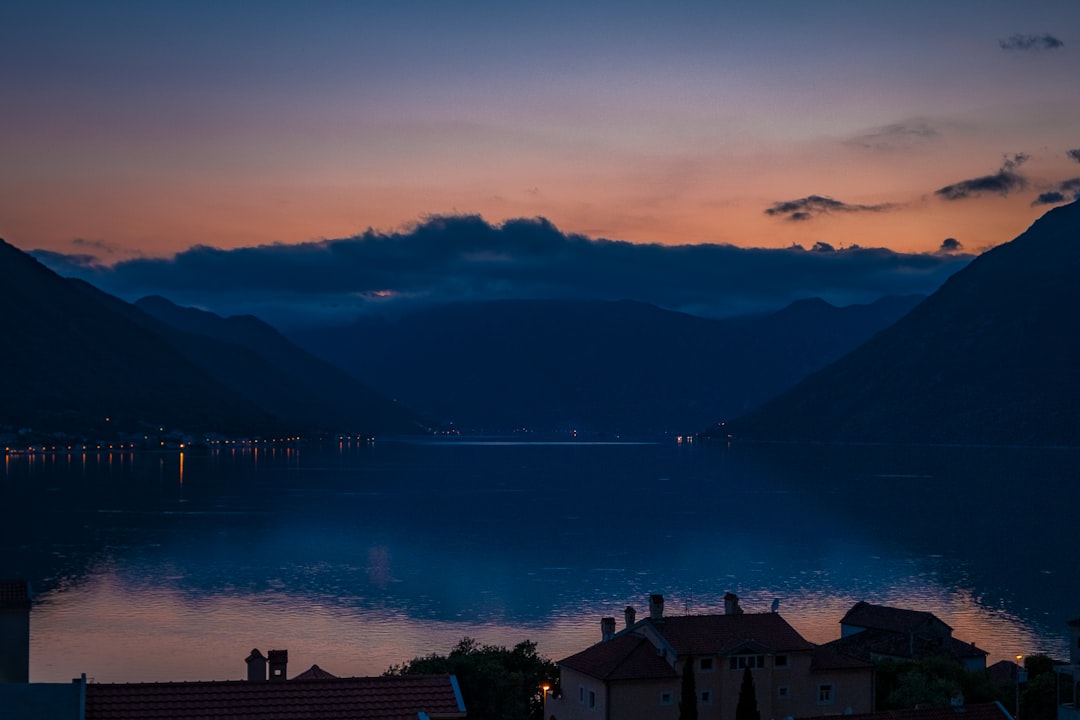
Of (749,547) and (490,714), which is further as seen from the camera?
(749,547)

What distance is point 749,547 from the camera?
508ft

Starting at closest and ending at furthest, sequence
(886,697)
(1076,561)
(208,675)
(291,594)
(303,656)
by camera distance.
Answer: (886,697) → (208,675) → (303,656) → (291,594) → (1076,561)

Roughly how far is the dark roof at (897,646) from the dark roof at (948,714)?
3280 centimetres

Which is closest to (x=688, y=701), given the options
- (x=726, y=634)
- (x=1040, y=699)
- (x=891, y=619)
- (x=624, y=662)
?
(x=624, y=662)

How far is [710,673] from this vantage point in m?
49.5

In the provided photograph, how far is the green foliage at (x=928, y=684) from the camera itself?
5225 centimetres

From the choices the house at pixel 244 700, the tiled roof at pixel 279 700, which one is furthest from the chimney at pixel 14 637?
the house at pixel 244 700

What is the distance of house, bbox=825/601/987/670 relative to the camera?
2697 inches

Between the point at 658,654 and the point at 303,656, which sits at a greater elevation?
the point at 658,654

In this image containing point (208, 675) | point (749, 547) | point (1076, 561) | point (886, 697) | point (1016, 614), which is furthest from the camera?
point (749, 547)

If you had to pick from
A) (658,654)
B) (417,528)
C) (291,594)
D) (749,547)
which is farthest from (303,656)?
(417,528)

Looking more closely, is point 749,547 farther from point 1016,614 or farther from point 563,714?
point 563,714

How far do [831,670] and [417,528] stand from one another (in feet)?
426

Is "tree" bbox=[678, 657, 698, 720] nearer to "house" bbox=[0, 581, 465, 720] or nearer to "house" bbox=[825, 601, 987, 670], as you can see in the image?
"house" bbox=[0, 581, 465, 720]
